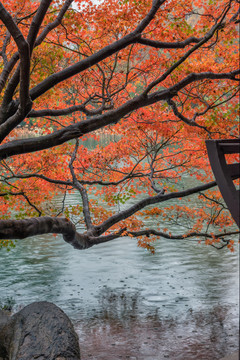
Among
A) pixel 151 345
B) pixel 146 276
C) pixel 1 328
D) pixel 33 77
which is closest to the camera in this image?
pixel 1 328

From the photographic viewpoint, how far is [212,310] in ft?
37.8

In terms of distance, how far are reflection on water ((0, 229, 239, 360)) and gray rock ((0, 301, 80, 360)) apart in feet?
8.98

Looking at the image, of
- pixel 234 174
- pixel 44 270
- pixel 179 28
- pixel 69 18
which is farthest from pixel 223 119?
pixel 44 270

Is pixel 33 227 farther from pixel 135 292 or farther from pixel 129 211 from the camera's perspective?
pixel 135 292

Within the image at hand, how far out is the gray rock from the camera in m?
5.99

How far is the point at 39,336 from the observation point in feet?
20.5

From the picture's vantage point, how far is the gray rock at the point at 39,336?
5992 millimetres

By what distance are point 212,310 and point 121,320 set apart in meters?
2.77

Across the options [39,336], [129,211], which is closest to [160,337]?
[129,211]

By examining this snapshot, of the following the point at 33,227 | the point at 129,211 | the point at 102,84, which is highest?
the point at 102,84

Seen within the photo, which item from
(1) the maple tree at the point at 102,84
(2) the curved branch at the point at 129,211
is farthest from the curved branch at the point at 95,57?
(2) the curved branch at the point at 129,211

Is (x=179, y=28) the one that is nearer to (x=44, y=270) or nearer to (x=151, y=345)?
(x=151, y=345)

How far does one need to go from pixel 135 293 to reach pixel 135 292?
0.33ft

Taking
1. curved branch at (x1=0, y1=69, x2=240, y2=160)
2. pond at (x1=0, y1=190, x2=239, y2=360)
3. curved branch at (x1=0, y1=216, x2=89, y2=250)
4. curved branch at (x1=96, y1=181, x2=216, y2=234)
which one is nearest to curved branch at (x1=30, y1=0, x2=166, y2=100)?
curved branch at (x1=0, y1=69, x2=240, y2=160)
